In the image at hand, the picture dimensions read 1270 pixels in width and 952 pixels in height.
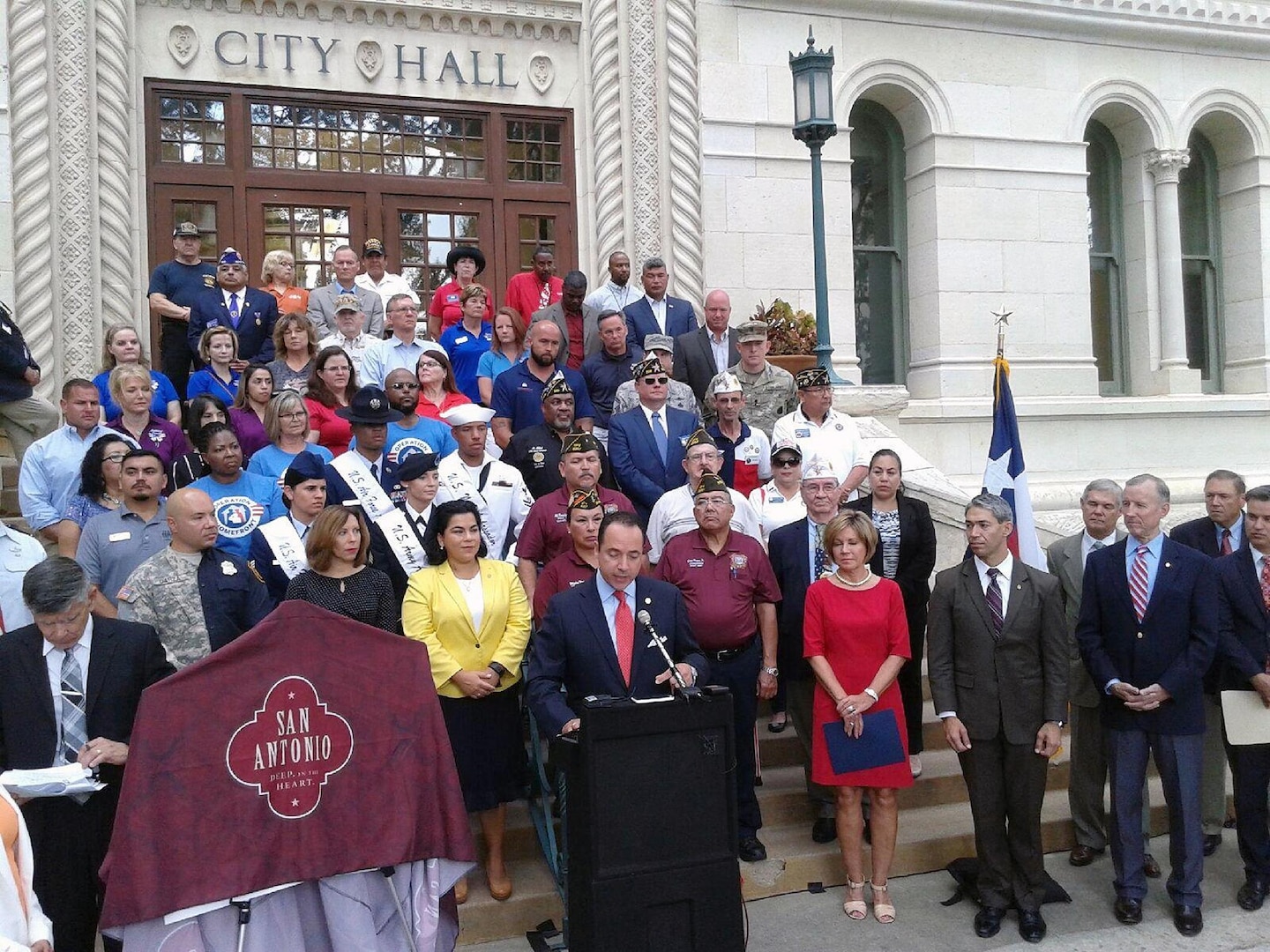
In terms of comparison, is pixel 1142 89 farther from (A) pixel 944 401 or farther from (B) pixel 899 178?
(A) pixel 944 401

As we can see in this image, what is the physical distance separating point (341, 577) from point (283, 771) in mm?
1264

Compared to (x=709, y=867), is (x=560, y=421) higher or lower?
higher

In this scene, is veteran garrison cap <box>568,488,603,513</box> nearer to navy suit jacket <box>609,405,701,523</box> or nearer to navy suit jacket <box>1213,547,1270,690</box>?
navy suit jacket <box>609,405,701,523</box>

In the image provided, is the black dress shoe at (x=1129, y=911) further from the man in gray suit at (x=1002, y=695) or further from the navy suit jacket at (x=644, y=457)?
the navy suit jacket at (x=644, y=457)

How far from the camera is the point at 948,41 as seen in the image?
1332cm

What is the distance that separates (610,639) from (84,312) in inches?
281

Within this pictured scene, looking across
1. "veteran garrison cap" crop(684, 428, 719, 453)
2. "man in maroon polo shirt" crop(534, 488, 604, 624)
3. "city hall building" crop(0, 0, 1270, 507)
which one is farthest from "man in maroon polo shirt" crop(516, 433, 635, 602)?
"city hall building" crop(0, 0, 1270, 507)

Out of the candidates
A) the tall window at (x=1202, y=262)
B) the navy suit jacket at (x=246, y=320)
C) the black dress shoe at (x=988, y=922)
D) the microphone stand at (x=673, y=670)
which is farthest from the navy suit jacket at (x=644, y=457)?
the tall window at (x=1202, y=262)

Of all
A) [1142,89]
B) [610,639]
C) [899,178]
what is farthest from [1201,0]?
[610,639]

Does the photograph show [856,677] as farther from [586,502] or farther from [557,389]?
[557,389]

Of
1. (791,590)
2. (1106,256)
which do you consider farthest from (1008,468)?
(1106,256)

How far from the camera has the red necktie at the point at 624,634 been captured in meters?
5.57

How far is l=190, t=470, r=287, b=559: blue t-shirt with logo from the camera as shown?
657cm

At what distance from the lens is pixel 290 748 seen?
457 centimetres
